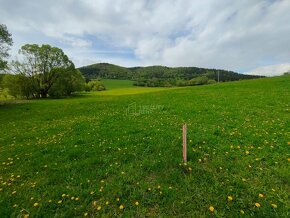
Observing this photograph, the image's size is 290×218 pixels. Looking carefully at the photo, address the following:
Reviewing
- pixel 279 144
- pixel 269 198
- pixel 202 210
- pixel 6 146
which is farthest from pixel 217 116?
pixel 6 146

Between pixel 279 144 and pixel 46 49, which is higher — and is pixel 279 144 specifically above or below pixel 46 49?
below

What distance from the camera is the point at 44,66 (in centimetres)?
4828

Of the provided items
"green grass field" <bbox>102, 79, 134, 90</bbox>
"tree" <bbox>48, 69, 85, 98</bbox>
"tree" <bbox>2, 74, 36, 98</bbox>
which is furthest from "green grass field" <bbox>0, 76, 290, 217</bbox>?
"green grass field" <bbox>102, 79, 134, 90</bbox>

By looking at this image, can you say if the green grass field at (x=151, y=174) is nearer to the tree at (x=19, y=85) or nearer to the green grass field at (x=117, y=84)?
the tree at (x=19, y=85)

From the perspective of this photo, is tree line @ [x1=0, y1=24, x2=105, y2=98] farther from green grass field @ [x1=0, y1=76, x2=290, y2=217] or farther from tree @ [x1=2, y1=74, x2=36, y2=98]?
green grass field @ [x1=0, y1=76, x2=290, y2=217]

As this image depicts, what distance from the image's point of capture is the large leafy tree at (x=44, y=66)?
45812mm

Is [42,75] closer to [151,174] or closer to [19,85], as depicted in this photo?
[19,85]

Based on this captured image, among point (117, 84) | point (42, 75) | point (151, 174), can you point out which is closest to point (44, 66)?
point (42, 75)

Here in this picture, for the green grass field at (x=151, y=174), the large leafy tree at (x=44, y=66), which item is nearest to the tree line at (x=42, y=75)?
the large leafy tree at (x=44, y=66)

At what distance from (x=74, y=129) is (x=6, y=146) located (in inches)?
124

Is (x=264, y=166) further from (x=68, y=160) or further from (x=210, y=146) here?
(x=68, y=160)

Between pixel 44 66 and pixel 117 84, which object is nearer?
pixel 44 66

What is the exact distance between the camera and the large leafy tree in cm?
4581

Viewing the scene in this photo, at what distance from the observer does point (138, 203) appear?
376cm
